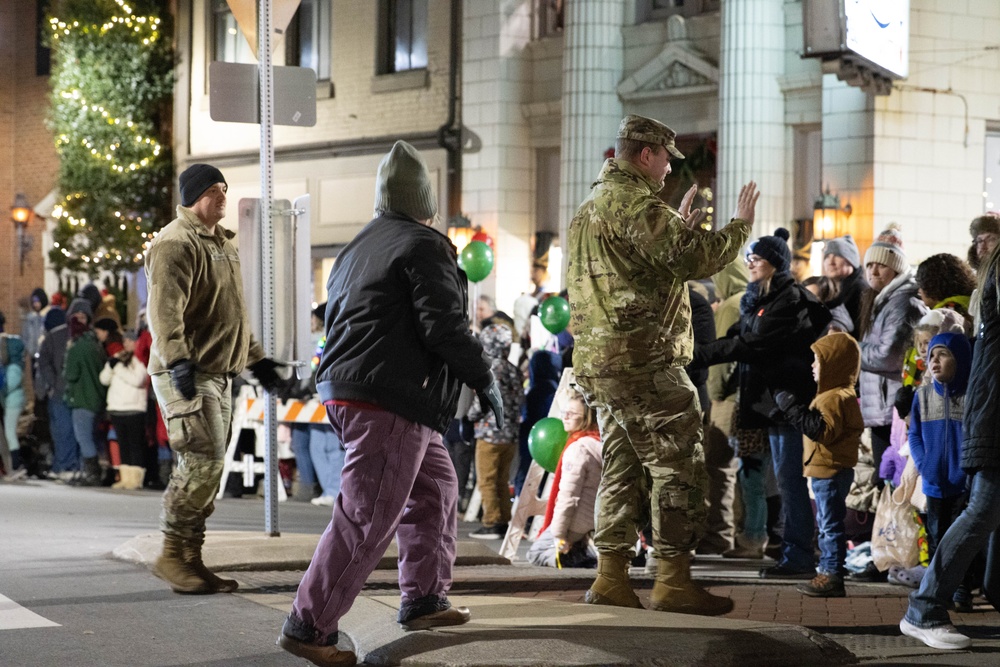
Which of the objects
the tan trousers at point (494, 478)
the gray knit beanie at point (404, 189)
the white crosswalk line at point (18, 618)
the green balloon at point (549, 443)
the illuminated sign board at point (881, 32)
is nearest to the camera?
the gray knit beanie at point (404, 189)

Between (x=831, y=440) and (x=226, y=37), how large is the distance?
69.7 ft

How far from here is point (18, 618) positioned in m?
7.54

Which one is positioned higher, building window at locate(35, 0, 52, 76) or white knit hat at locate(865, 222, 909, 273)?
building window at locate(35, 0, 52, 76)

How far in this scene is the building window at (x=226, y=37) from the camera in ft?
92.0

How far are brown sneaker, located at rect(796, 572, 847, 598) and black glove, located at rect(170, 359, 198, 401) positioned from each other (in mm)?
3577

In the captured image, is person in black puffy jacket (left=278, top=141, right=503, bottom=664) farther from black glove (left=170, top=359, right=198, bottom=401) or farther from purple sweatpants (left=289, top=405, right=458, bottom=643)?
black glove (left=170, top=359, right=198, bottom=401)

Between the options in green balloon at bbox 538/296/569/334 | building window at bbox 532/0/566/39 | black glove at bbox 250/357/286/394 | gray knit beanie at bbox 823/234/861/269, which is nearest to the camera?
black glove at bbox 250/357/286/394

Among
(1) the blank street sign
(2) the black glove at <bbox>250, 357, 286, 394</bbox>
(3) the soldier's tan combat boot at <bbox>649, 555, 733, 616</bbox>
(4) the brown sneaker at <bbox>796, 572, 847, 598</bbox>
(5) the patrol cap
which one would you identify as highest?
(1) the blank street sign

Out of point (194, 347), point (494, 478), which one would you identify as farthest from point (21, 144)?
point (194, 347)

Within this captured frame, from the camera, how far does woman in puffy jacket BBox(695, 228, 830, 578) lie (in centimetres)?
959

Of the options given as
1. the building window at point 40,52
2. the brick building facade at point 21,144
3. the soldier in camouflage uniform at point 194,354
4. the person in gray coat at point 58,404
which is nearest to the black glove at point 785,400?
the soldier in camouflage uniform at point 194,354

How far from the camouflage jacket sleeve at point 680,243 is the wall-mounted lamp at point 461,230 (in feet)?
51.0

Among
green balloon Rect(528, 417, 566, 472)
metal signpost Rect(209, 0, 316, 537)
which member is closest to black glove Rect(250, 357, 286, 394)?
metal signpost Rect(209, 0, 316, 537)

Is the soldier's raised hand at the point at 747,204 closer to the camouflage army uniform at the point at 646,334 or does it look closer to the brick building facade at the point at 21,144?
the camouflage army uniform at the point at 646,334
